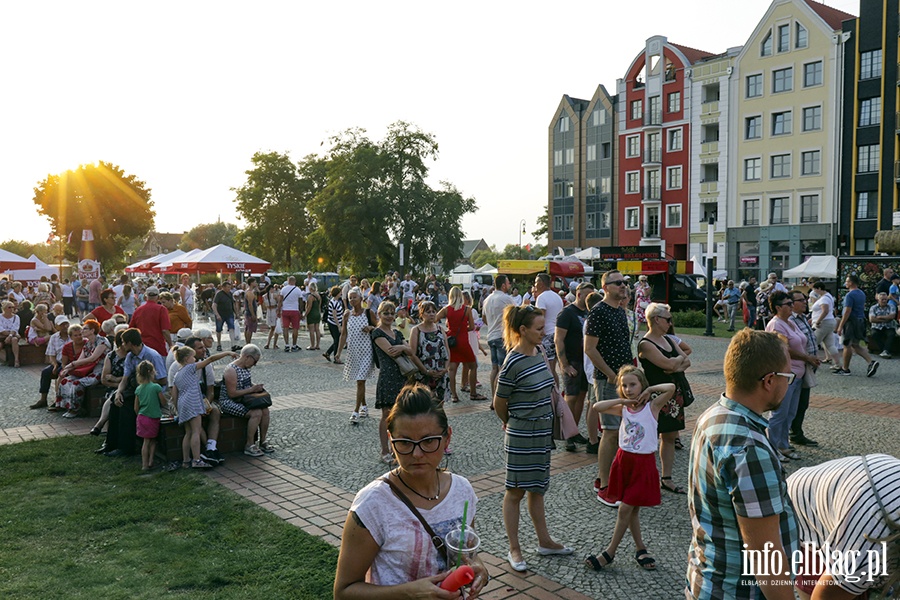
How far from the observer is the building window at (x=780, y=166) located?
46469mm

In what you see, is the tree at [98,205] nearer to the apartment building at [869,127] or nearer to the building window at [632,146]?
the building window at [632,146]

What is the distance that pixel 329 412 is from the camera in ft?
34.8

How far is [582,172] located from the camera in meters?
65.3

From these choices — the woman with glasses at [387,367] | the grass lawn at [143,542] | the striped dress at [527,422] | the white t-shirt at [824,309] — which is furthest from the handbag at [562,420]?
the white t-shirt at [824,309]

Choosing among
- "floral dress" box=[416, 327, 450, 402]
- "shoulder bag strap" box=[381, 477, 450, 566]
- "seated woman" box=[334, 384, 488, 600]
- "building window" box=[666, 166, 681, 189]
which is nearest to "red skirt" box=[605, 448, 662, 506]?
"seated woman" box=[334, 384, 488, 600]

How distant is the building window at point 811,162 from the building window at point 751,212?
11.9 feet

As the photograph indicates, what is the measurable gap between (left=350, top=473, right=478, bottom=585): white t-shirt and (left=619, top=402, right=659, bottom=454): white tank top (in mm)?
3004

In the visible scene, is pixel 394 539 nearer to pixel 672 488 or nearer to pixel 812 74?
pixel 672 488

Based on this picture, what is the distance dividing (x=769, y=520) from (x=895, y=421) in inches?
337

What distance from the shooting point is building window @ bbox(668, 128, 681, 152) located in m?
53.3

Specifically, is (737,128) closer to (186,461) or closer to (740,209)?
(740,209)

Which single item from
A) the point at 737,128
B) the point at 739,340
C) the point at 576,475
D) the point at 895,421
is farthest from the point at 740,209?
the point at 739,340

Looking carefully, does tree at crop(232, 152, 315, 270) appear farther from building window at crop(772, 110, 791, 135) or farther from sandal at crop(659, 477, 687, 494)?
sandal at crop(659, 477, 687, 494)

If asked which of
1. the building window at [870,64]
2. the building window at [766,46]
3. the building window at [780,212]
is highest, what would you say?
the building window at [766,46]
